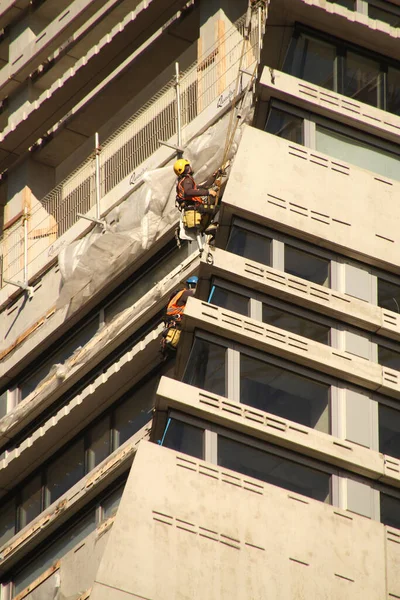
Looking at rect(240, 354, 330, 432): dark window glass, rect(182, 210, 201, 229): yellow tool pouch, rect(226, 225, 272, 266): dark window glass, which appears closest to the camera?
rect(240, 354, 330, 432): dark window glass

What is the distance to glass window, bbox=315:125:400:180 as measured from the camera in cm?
3597

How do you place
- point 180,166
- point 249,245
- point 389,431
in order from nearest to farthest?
1. point 389,431
2. point 249,245
3. point 180,166

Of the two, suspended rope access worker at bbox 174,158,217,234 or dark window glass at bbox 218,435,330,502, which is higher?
suspended rope access worker at bbox 174,158,217,234

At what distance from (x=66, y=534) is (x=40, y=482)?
12.0ft

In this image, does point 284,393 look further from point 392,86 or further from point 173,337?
point 392,86

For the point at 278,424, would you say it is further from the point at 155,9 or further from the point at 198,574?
the point at 155,9

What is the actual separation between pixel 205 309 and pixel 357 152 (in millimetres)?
5203

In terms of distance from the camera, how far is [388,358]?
34.0 meters

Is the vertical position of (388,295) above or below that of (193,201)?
below

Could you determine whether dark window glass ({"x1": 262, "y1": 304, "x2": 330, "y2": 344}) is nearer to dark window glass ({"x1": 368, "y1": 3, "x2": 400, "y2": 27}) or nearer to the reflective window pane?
the reflective window pane

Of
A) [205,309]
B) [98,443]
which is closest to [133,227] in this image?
[98,443]

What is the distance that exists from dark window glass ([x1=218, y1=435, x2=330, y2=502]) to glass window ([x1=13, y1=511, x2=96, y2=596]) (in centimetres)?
869

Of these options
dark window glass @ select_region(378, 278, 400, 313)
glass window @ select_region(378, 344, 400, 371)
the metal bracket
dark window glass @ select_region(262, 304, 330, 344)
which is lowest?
glass window @ select_region(378, 344, 400, 371)

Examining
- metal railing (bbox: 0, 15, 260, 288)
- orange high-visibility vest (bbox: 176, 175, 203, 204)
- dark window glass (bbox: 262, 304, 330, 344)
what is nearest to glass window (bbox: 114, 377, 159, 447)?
orange high-visibility vest (bbox: 176, 175, 203, 204)
